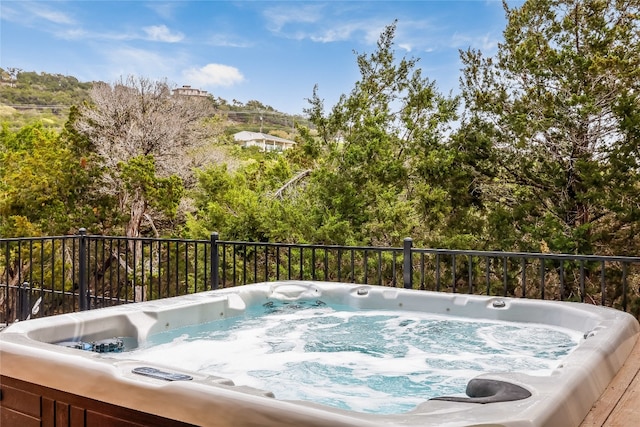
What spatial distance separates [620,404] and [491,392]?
17.8 inches

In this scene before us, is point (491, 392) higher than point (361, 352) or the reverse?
higher

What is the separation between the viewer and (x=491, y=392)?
1654 millimetres

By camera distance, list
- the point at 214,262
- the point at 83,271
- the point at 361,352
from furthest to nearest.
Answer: the point at 83,271 → the point at 214,262 → the point at 361,352

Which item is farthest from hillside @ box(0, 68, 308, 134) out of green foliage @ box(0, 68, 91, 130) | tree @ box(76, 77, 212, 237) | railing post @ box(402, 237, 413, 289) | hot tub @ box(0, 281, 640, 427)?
hot tub @ box(0, 281, 640, 427)

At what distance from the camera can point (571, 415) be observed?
1.53m

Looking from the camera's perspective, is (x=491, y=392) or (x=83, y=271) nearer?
(x=491, y=392)

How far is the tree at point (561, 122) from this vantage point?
6.87 m

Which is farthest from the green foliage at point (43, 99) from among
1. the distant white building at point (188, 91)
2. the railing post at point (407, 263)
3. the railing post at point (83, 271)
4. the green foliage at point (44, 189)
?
the railing post at point (407, 263)

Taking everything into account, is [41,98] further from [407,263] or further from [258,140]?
[407,263]

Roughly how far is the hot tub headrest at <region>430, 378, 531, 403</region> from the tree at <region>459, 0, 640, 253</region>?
5.88 m

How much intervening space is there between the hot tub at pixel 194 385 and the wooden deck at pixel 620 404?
29mm

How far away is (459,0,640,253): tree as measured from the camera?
6871mm

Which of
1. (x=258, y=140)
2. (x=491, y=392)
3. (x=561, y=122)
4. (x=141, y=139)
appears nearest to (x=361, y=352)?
(x=491, y=392)

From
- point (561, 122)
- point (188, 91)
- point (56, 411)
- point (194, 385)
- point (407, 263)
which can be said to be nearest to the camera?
point (194, 385)
